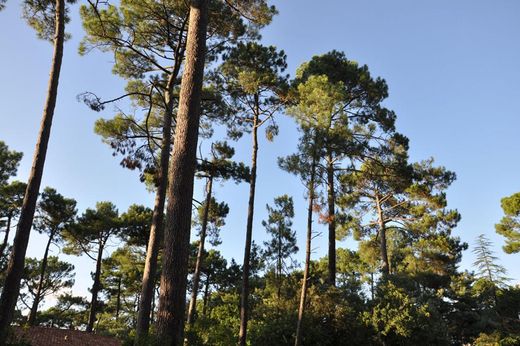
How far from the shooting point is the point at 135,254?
26.0 meters

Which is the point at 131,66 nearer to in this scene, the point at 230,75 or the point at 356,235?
the point at 230,75

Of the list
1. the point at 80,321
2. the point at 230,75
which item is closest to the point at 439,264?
the point at 230,75

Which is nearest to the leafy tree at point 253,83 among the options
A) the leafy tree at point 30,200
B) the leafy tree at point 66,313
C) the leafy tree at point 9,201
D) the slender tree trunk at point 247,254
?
the slender tree trunk at point 247,254

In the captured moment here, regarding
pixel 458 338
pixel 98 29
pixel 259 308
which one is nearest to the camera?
pixel 98 29

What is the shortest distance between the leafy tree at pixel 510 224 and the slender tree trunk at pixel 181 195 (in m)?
27.3

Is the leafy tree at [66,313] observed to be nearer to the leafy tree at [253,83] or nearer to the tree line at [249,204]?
the tree line at [249,204]

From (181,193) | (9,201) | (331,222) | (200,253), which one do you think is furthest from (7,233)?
(181,193)

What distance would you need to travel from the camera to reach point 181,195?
5.28m

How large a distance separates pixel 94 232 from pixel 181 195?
23.0 metres

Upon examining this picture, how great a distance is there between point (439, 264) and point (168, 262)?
2377 centimetres

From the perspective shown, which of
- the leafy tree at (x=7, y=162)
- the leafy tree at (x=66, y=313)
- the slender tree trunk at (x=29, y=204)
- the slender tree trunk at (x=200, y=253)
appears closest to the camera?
the slender tree trunk at (x=29, y=204)

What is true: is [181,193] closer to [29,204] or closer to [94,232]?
[29,204]

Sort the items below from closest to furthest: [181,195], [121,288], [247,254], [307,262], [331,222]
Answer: [181,195], [307,262], [247,254], [331,222], [121,288]

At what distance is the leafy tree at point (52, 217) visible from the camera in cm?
2359
